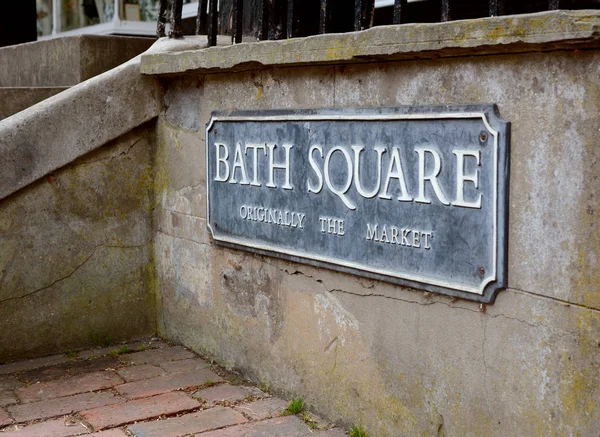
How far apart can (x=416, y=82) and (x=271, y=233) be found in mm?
1134

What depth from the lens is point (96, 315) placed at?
4.53m

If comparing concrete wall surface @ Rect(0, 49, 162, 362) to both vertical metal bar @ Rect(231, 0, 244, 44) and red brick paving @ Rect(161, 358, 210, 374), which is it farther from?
vertical metal bar @ Rect(231, 0, 244, 44)

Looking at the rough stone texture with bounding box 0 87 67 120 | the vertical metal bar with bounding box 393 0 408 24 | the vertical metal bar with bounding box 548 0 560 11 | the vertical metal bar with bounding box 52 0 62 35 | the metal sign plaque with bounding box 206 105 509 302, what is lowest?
the metal sign plaque with bounding box 206 105 509 302

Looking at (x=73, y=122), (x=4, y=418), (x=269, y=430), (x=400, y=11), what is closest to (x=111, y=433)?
(x=4, y=418)

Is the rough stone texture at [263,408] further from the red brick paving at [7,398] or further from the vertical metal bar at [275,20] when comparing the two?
the vertical metal bar at [275,20]

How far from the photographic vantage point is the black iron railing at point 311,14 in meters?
3.26

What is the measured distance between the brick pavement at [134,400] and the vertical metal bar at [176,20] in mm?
1882

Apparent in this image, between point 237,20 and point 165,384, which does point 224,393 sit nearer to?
point 165,384

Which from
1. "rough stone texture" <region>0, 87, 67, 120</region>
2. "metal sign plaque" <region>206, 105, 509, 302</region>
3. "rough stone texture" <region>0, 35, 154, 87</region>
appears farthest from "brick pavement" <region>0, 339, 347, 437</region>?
"rough stone texture" <region>0, 35, 154, 87</region>

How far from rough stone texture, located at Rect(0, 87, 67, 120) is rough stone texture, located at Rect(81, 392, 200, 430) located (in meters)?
2.50

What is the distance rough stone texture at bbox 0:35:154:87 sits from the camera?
546 cm

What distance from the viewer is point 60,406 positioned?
365cm

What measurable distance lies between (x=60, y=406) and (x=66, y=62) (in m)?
2.86

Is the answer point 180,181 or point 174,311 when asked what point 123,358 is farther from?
point 180,181
